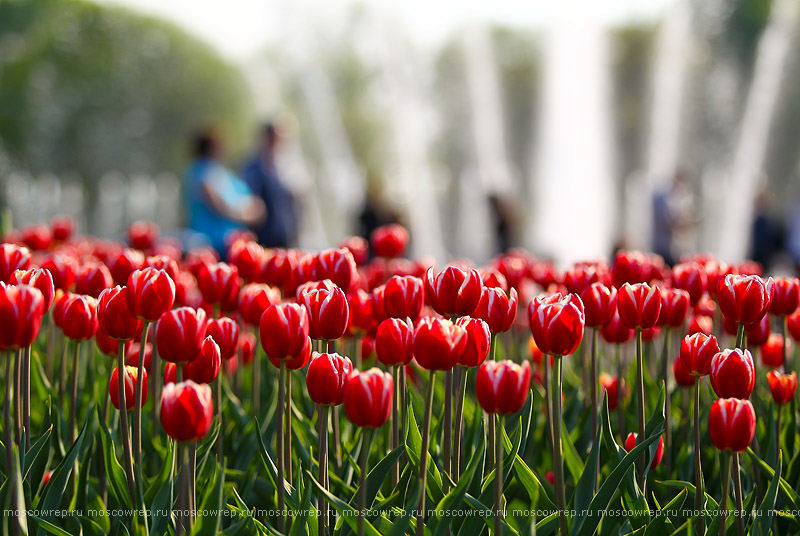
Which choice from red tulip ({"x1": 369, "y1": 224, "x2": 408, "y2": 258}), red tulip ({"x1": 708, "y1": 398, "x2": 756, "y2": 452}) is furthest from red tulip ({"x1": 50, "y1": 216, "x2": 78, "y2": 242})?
red tulip ({"x1": 708, "y1": 398, "x2": 756, "y2": 452})

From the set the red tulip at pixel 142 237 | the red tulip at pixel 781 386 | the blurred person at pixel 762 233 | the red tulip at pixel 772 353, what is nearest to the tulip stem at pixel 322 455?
the red tulip at pixel 781 386

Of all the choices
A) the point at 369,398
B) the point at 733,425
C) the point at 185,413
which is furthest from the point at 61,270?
the point at 733,425

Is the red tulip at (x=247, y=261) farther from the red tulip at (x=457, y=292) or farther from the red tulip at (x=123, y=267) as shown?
the red tulip at (x=457, y=292)

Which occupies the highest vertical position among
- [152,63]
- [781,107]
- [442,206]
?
[152,63]

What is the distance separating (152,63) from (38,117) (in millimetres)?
4243

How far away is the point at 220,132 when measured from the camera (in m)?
7.14

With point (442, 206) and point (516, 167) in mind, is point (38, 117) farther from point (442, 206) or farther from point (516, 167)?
point (516, 167)

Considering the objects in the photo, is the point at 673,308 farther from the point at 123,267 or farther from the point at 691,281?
the point at 123,267

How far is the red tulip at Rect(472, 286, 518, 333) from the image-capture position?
2.08m

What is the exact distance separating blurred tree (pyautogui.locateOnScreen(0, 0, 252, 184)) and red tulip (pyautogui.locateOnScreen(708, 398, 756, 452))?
26608 mm

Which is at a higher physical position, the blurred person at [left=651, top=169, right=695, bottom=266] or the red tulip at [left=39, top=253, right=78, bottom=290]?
the red tulip at [left=39, top=253, right=78, bottom=290]

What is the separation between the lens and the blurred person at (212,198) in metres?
6.79

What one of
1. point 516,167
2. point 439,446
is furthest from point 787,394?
point 516,167

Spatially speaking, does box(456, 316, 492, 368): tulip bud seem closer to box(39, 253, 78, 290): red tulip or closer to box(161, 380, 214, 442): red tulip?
box(161, 380, 214, 442): red tulip
